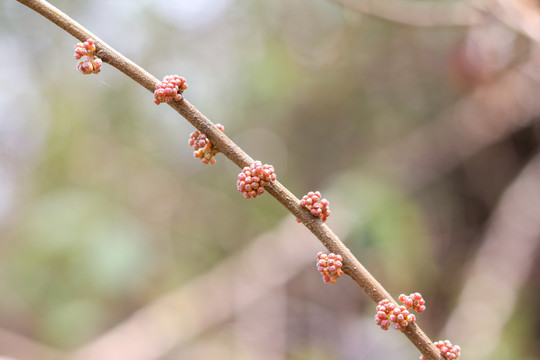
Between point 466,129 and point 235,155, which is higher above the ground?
point 466,129

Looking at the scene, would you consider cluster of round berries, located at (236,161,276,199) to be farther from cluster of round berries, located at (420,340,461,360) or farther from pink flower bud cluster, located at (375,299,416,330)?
cluster of round berries, located at (420,340,461,360)

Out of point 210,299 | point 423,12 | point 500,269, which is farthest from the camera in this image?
point 210,299

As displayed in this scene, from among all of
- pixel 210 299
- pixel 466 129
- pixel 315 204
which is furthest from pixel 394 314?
pixel 466 129

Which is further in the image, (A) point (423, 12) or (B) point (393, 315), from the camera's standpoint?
(A) point (423, 12)

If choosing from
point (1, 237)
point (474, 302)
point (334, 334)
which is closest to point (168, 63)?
point (1, 237)

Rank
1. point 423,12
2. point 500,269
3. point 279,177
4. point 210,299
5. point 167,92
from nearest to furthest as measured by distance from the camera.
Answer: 1. point 167,92
2. point 423,12
3. point 500,269
4. point 210,299
5. point 279,177

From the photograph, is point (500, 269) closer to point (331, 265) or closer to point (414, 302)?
point (414, 302)
